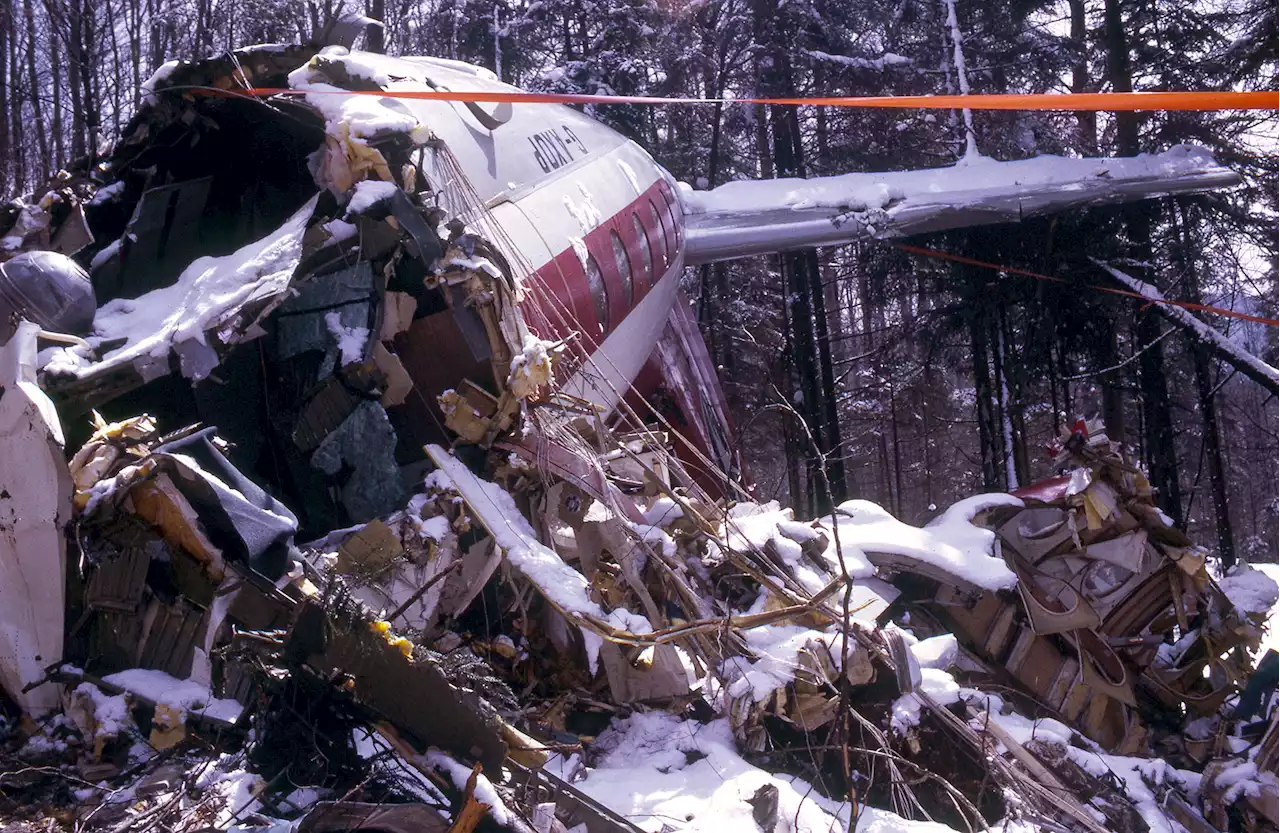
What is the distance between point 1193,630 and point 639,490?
5.28 metres

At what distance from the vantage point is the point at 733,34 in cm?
1978

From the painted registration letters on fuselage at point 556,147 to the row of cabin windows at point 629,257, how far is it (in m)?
0.83

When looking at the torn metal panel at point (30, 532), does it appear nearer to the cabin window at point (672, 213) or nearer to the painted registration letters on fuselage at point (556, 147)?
the painted registration letters on fuselage at point (556, 147)

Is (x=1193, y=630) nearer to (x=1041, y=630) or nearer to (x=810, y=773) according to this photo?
(x=1041, y=630)

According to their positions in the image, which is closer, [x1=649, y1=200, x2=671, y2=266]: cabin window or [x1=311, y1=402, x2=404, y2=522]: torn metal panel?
[x1=311, y1=402, x2=404, y2=522]: torn metal panel

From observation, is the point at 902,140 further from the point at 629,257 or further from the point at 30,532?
the point at 30,532

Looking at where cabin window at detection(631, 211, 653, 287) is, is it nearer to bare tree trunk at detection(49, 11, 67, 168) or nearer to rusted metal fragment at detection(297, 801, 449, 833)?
rusted metal fragment at detection(297, 801, 449, 833)

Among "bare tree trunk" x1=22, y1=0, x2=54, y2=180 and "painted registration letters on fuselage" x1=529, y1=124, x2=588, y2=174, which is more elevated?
"bare tree trunk" x1=22, y1=0, x2=54, y2=180

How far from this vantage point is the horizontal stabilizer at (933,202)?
44.5 feet

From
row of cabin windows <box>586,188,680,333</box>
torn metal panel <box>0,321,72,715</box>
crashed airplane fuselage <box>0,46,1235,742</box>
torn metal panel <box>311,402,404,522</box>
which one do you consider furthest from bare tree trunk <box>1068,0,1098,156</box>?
torn metal panel <box>0,321,72,715</box>

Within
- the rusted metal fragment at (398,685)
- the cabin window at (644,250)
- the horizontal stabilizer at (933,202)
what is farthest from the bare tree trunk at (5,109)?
the rusted metal fragment at (398,685)

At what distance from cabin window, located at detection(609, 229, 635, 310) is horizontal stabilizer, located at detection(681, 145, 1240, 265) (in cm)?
405

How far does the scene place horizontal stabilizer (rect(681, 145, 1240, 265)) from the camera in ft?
44.5

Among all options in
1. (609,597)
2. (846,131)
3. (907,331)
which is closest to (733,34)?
(846,131)
